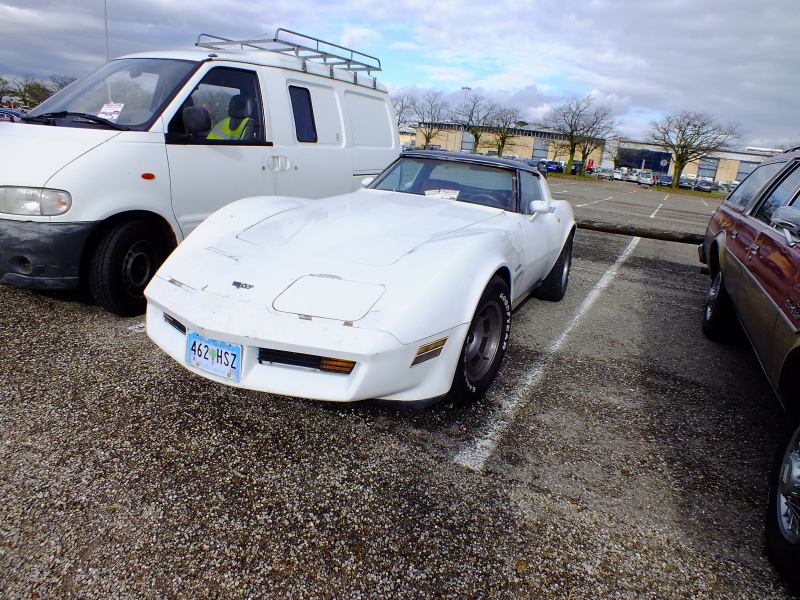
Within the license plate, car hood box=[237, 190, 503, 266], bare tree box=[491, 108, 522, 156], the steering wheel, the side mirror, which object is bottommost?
the license plate

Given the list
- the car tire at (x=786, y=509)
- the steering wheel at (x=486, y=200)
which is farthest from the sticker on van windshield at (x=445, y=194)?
the car tire at (x=786, y=509)

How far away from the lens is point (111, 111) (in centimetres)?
381

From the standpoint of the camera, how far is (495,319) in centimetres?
290

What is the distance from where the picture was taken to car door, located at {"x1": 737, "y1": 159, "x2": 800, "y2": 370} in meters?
2.48

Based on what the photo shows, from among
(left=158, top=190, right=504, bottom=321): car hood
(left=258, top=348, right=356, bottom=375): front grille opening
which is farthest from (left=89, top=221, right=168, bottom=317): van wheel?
(left=258, top=348, right=356, bottom=375): front grille opening

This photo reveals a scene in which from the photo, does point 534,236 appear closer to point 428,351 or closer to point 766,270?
point 766,270

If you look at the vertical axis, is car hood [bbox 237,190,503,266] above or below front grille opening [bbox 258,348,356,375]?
above

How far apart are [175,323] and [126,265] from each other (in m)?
1.46

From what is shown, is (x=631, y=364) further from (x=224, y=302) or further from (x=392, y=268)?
(x=224, y=302)

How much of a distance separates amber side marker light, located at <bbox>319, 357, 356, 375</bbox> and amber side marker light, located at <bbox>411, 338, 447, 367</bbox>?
0.89ft

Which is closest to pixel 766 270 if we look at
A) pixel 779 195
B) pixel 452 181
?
pixel 779 195

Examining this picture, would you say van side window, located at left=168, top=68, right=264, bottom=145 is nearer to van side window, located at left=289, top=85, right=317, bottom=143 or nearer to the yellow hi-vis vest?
the yellow hi-vis vest

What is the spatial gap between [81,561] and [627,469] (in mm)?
2214

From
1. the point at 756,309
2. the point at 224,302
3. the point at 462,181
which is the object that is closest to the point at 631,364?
the point at 756,309
